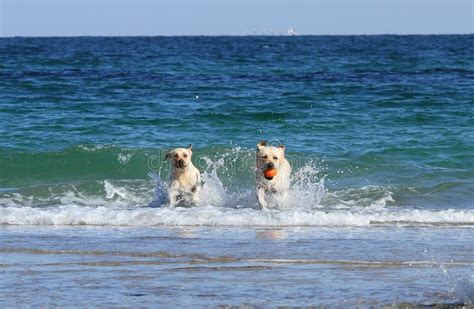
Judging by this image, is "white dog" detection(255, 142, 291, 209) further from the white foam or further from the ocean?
the white foam

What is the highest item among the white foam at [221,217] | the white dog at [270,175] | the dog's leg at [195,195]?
the white dog at [270,175]

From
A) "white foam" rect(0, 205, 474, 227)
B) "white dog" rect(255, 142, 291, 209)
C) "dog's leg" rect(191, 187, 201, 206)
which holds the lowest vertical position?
"white foam" rect(0, 205, 474, 227)

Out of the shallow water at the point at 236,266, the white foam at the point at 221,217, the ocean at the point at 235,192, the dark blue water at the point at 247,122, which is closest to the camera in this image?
the shallow water at the point at 236,266

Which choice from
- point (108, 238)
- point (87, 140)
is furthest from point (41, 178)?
point (108, 238)

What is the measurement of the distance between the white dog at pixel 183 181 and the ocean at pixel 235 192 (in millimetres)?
215

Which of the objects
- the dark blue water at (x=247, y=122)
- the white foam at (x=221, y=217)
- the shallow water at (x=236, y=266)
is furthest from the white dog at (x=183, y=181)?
the dark blue water at (x=247, y=122)

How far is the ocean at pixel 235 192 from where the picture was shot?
→ 7047 millimetres

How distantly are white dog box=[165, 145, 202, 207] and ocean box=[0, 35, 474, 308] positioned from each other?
8.4 inches

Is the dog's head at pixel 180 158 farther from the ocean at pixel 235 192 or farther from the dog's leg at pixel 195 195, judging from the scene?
the ocean at pixel 235 192

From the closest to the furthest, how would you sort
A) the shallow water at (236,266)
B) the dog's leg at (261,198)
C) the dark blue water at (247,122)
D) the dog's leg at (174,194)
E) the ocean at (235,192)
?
1. the shallow water at (236,266)
2. the ocean at (235,192)
3. the dog's leg at (261,198)
4. the dog's leg at (174,194)
5. the dark blue water at (247,122)

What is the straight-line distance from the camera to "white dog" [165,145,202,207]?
11828 mm

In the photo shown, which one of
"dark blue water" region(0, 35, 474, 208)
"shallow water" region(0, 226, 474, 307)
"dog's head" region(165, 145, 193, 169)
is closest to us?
"shallow water" region(0, 226, 474, 307)

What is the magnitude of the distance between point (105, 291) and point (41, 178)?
27.7ft

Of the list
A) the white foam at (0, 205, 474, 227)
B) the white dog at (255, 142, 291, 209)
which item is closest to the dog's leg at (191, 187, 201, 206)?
the white foam at (0, 205, 474, 227)
